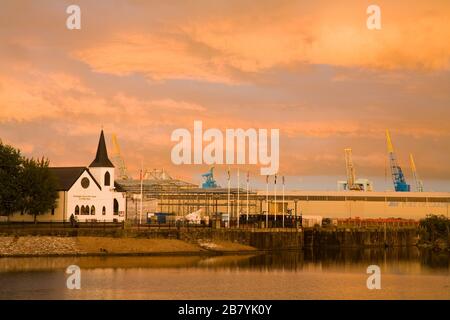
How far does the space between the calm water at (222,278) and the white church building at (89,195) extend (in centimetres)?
2205

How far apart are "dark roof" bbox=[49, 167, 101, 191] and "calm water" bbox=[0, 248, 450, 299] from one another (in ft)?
75.3

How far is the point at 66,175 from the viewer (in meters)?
108

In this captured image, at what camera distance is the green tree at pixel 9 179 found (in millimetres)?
97812

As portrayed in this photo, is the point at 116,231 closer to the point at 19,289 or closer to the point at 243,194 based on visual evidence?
the point at 19,289

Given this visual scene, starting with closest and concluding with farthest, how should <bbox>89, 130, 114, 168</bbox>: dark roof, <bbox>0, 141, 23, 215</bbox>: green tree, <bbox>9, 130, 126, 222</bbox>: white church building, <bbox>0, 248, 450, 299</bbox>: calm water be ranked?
<bbox>0, 248, 450, 299</bbox>: calm water < <bbox>0, 141, 23, 215</bbox>: green tree < <bbox>9, 130, 126, 222</bbox>: white church building < <bbox>89, 130, 114, 168</bbox>: dark roof

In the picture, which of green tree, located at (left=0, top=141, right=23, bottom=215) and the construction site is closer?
green tree, located at (left=0, top=141, right=23, bottom=215)

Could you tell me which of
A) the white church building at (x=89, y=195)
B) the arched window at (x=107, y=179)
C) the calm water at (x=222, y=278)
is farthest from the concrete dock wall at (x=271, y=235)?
the arched window at (x=107, y=179)

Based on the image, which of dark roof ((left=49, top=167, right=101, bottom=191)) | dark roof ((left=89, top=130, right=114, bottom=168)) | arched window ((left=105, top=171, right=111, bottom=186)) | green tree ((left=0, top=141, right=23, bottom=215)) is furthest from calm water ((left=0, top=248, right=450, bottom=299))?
dark roof ((left=89, top=130, right=114, bottom=168))

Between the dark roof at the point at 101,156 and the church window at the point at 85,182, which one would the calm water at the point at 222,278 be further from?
the dark roof at the point at 101,156

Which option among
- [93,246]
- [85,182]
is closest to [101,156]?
[85,182]

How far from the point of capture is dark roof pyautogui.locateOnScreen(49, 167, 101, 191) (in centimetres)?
10494

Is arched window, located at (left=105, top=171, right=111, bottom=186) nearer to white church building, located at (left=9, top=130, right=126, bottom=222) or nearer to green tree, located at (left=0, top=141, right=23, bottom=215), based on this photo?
white church building, located at (left=9, top=130, right=126, bottom=222)

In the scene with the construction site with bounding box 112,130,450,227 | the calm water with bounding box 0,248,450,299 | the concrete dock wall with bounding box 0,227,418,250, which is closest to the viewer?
the calm water with bounding box 0,248,450,299
